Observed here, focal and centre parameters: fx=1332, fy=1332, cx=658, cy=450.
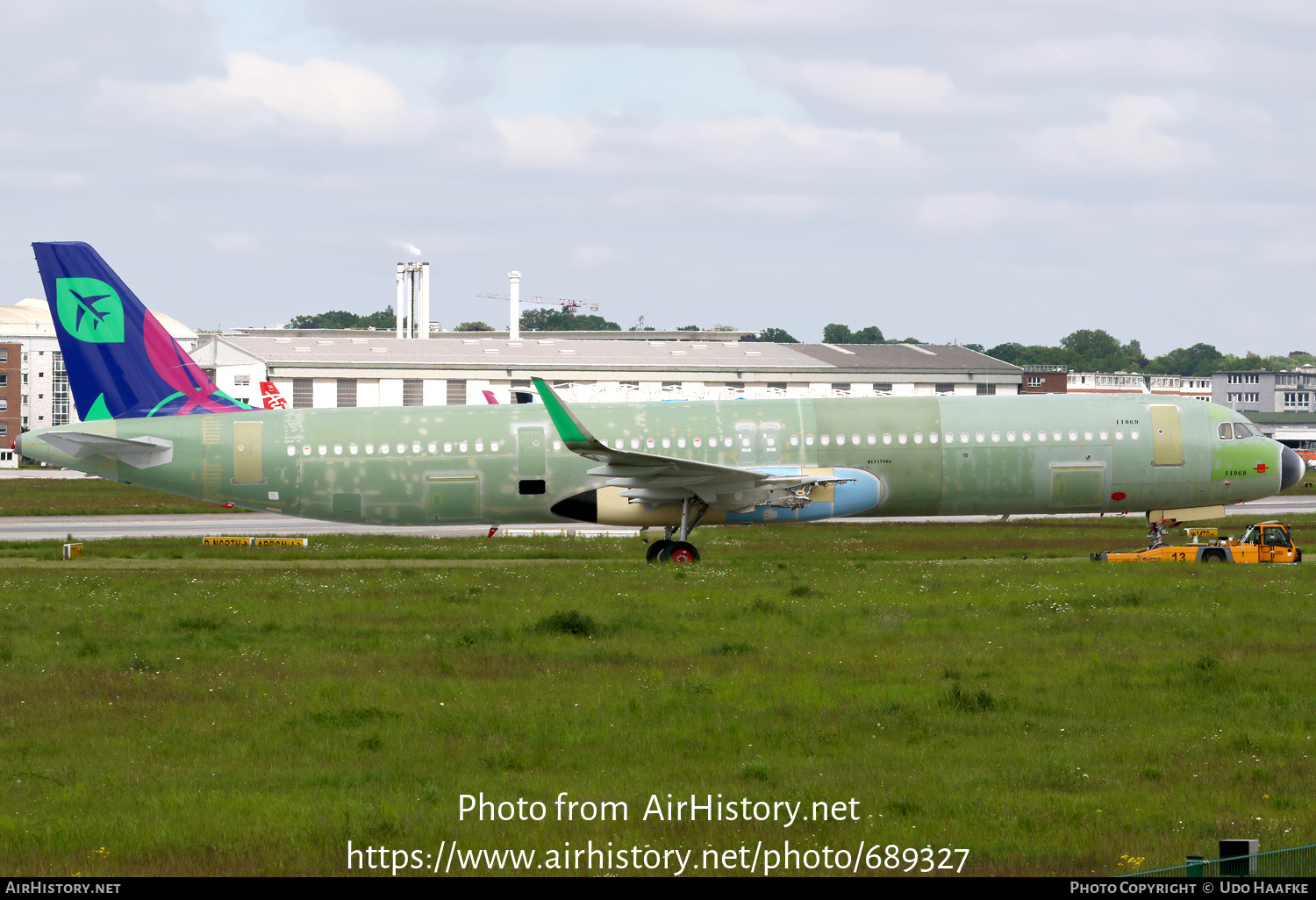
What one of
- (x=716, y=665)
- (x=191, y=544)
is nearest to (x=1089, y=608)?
(x=716, y=665)

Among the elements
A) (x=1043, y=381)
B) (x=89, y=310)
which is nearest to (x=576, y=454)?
(x=89, y=310)

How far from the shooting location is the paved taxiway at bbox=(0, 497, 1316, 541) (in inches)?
2122

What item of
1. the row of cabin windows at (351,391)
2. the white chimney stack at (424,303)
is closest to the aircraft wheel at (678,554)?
the row of cabin windows at (351,391)

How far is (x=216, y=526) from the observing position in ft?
192

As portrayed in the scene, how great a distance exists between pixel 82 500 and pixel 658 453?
51.6 m

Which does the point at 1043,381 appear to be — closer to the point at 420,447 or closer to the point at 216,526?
the point at 216,526

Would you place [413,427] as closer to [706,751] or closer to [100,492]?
[706,751]

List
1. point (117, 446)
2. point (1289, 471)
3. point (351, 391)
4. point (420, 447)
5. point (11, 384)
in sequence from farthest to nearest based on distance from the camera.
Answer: point (11, 384)
point (351, 391)
point (1289, 471)
point (420, 447)
point (117, 446)

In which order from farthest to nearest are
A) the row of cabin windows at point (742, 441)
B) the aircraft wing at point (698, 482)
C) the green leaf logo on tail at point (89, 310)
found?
the row of cabin windows at point (742, 441) → the green leaf logo on tail at point (89, 310) → the aircraft wing at point (698, 482)

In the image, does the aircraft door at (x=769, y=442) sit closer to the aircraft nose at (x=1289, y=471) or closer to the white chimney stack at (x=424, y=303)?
the aircraft nose at (x=1289, y=471)

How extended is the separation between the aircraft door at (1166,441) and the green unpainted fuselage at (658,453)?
5 centimetres

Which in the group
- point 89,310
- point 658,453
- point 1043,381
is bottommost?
point 658,453

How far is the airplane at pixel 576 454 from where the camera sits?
38.4 meters

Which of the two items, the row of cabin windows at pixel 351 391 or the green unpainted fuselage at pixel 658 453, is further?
the row of cabin windows at pixel 351 391
